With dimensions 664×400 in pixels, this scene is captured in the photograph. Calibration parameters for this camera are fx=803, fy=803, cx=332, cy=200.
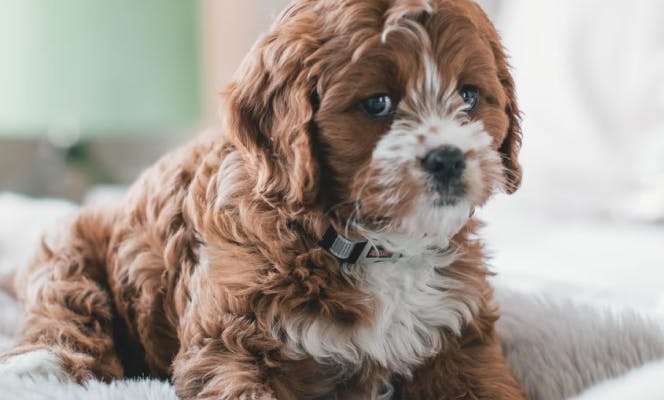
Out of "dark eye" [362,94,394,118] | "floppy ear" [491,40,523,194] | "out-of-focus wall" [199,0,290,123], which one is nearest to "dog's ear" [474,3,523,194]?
"floppy ear" [491,40,523,194]

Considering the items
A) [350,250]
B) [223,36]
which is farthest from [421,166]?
[223,36]

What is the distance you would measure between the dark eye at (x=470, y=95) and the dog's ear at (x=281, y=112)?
292mm

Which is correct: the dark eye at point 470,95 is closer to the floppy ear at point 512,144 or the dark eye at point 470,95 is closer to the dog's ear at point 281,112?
the floppy ear at point 512,144

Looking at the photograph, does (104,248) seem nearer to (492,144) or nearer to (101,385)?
(101,385)

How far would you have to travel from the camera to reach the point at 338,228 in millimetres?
1554

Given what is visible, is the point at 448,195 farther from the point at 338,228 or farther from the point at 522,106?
the point at 522,106

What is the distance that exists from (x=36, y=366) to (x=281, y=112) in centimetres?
74

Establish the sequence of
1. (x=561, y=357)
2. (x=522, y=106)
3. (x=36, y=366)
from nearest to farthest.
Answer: (x=36, y=366), (x=561, y=357), (x=522, y=106)

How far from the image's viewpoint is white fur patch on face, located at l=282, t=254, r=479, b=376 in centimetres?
154

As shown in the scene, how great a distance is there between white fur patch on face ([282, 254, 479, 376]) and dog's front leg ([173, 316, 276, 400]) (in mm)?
75

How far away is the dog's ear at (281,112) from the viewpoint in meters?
1.48

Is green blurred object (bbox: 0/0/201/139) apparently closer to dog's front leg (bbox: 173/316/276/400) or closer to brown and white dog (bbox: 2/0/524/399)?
brown and white dog (bbox: 2/0/524/399)

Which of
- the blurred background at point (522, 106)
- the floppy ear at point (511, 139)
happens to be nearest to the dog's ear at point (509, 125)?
the floppy ear at point (511, 139)

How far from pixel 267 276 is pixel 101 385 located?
41cm
